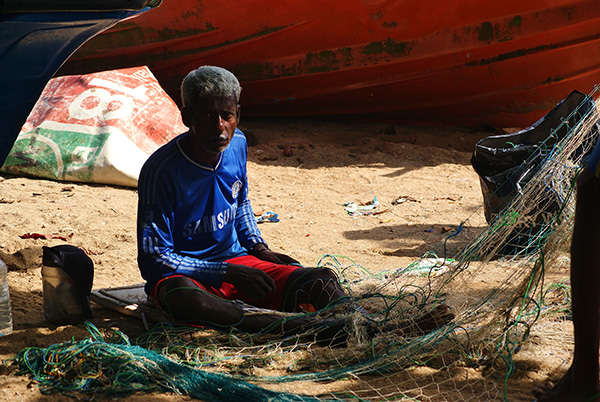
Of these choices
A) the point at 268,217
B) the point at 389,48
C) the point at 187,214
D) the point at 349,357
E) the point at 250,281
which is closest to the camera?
the point at 349,357

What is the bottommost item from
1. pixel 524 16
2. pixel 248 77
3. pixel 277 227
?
pixel 277 227

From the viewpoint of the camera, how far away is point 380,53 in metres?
7.75

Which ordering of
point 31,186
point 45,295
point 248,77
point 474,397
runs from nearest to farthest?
point 474,397
point 45,295
point 31,186
point 248,77

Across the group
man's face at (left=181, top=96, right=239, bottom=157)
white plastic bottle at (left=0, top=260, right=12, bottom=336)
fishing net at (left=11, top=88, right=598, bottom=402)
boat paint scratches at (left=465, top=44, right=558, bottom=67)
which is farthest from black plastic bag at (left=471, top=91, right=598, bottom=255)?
white plastic bottle at (left=0, top=260, right=12, bottom=336)

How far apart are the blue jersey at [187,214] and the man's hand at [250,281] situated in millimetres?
49

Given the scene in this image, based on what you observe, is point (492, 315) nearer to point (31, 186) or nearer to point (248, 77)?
point (31, 186)

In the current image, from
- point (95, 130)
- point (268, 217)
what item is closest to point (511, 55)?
point (268, 217)

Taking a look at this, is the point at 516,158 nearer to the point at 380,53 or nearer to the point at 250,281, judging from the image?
the point at 250,281

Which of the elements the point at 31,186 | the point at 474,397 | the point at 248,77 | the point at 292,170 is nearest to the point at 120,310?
the point at 474,397

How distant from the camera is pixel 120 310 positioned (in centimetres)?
349

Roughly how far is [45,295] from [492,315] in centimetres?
221

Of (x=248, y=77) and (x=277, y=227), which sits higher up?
(x=248, y=77)

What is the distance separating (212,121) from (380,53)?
496 cm

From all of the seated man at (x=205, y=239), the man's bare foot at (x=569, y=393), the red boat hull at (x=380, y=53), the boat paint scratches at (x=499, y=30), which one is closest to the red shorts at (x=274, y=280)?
the seated man at (x=205, y=239)
